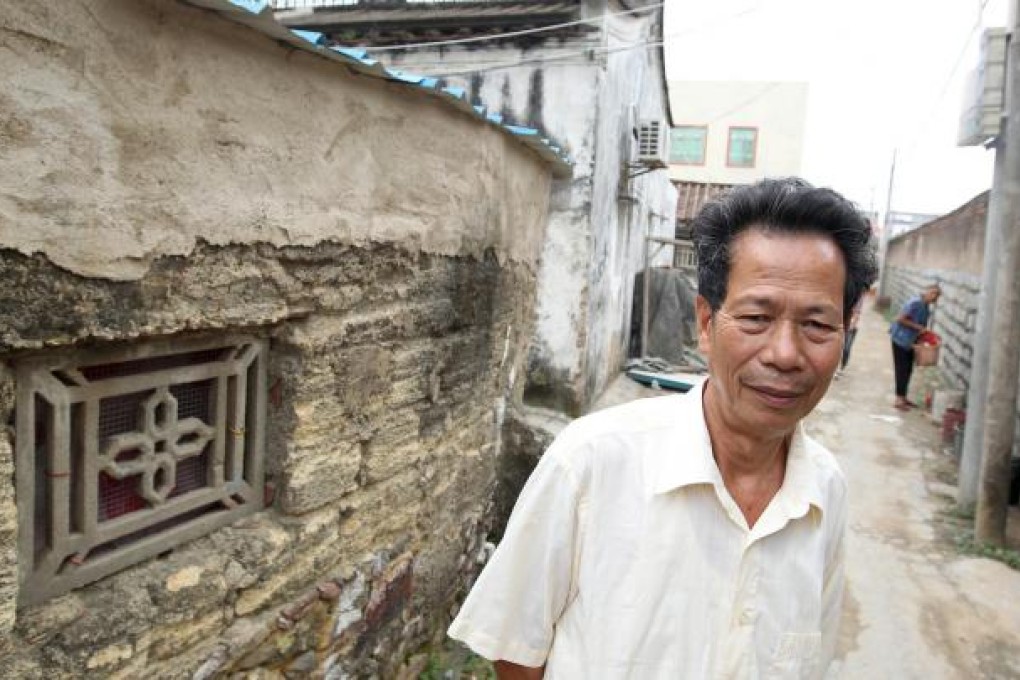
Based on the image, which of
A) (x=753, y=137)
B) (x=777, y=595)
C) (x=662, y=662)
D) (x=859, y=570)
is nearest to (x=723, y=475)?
(x=777, y=595)

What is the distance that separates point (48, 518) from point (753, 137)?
1060 inches

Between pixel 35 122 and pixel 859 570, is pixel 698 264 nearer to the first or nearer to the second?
pixel 35 122

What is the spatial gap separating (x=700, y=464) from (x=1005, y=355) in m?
4.82

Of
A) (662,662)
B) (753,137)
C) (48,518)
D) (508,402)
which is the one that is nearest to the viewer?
(662,662)

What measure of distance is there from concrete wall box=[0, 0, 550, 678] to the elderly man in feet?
3.51

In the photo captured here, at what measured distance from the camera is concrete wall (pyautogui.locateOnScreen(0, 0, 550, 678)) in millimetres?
1623

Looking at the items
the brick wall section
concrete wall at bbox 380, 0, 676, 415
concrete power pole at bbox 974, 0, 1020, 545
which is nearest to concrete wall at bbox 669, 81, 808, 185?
concrete wall at bbox 380, 0, 676, 415

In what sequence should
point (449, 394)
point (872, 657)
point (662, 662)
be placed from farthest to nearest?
point (872, 657) → point (449, 394) → point (662, 662)

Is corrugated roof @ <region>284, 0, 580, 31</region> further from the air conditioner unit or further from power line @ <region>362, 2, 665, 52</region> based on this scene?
the air conditioner unit

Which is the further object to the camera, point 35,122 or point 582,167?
point 582,167

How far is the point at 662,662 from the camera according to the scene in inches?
56.4

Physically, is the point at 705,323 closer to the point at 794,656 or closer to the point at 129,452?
the point at 794,656

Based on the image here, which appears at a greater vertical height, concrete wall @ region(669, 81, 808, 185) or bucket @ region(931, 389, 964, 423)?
concrete wall @ region(669, 81, 808, 185)

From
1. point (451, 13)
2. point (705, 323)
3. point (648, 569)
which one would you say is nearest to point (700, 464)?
point (648, 569)
